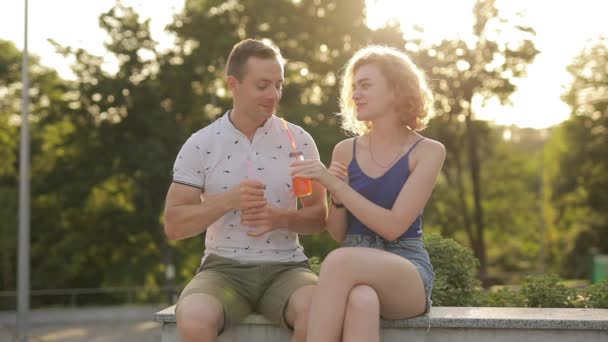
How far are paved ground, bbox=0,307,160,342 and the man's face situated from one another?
546 inches

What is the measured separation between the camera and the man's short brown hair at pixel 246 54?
4475 mm

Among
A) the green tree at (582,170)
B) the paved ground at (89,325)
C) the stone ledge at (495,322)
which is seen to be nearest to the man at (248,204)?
the stone ledge at (495,322)

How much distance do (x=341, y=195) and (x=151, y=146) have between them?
23343mm

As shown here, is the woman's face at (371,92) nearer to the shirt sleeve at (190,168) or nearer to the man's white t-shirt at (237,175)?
the man's white t-shirt at (237,175)

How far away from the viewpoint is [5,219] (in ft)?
103

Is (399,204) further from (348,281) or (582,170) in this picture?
(582,170)

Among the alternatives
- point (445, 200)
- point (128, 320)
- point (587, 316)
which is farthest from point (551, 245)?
point (587, 316)

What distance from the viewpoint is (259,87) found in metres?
4.47

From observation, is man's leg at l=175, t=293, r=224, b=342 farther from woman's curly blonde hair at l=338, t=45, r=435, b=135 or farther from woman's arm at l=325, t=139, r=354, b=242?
woman's curly blonde hair at l=338, t=45, r=435, b=135

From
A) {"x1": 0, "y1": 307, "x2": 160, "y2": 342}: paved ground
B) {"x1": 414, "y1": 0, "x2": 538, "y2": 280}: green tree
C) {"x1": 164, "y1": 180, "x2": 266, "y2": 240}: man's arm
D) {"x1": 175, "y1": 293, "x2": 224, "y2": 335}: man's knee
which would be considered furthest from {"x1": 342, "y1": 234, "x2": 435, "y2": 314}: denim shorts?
{"x1": 414, "y1": 0, "x2": 538, "y2": 280}: green tree

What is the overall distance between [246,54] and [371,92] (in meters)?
0.66

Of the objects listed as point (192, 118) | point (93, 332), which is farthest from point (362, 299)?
point (192, 118)

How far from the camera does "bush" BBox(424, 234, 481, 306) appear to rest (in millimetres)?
6477

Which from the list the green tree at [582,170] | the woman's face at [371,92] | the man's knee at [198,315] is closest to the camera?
the man's knee at [198,315]
